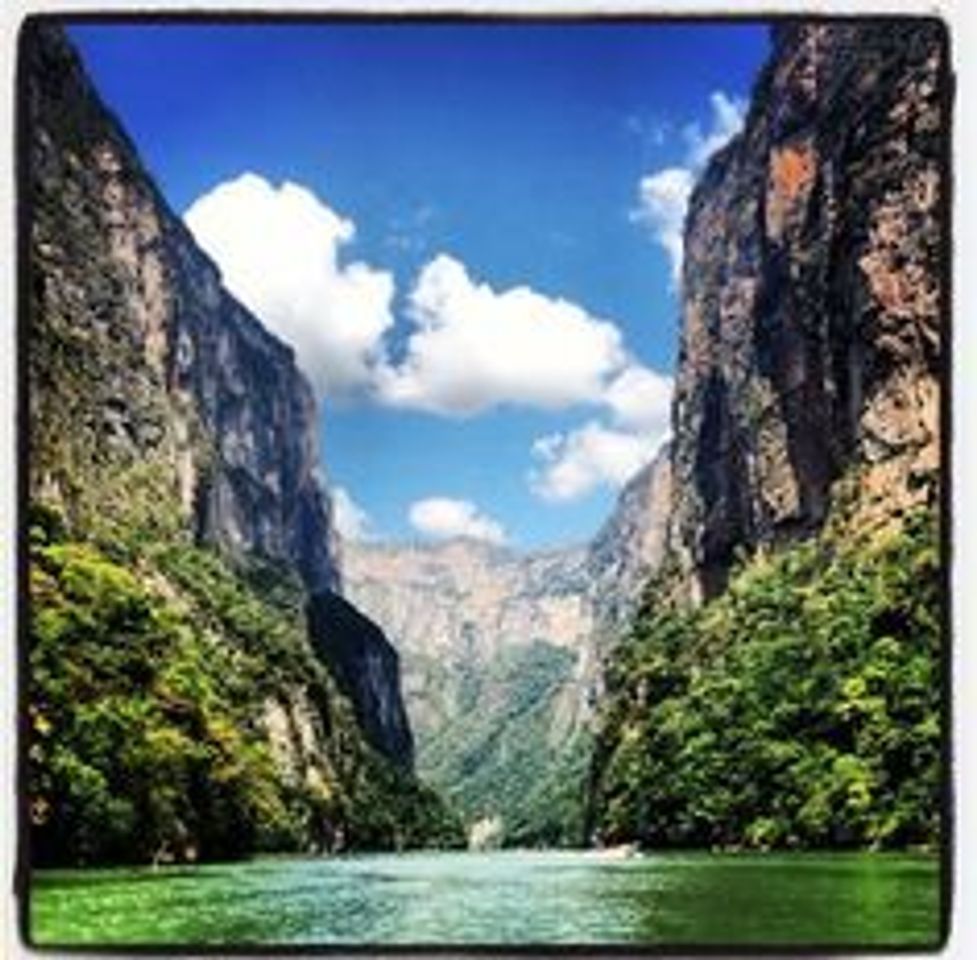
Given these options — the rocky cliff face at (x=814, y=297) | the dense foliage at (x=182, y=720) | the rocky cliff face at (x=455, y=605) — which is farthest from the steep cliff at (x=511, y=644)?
the rocky cliff face at (x=814, y=297)

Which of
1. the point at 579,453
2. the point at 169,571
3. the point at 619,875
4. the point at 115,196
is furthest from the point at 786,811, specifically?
the point at 115,196

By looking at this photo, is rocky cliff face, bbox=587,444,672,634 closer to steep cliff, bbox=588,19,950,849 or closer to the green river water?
steep cliff, bbox=588,19,950,849

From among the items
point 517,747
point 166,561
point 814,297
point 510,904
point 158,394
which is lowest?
point 510,904

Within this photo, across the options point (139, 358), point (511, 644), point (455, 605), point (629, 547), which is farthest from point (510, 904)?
point (139, 358)

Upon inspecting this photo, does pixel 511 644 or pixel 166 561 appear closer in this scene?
pixel 166 561

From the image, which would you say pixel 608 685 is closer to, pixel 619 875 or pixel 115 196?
pixel 619 875

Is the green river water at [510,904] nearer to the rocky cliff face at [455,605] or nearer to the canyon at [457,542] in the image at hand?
the canyon at [457,542]

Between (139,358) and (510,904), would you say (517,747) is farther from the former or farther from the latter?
(510,904)
